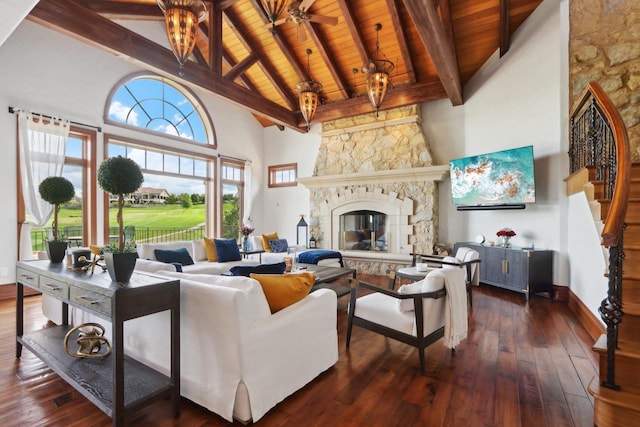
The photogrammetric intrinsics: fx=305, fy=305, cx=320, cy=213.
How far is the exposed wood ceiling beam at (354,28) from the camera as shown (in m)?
4.95

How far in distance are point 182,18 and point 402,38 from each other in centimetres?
391

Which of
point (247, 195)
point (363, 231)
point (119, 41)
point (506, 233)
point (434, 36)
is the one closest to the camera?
point (434, 36)

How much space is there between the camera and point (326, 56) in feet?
19.7

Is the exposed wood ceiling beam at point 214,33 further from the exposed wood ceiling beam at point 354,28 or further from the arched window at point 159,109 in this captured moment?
the exposed wood ceiling beam at point 354,28

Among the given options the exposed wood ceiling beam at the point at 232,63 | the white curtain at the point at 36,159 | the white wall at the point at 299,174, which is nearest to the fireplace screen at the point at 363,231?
the white wall at the point at 299,174

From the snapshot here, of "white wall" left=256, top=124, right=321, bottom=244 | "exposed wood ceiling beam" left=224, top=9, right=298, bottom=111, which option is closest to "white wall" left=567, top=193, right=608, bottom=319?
"white wall" left=256, top=124, right=321, bottom=244

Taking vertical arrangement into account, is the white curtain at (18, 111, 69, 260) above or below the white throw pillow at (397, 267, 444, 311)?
above

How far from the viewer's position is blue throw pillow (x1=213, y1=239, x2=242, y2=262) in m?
5.46

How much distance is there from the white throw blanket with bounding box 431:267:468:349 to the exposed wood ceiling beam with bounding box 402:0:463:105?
2.69 m

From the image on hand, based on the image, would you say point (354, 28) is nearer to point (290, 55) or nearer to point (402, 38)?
point (402, 38)

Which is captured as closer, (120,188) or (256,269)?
(120,188)

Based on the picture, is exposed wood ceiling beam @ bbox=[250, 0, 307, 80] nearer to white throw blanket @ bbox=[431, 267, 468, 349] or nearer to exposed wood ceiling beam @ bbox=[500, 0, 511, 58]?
exposed wood ceiling beam @ bbox=[500, 0, 511, 58]

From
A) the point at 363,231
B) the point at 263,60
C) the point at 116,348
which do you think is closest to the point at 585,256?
the point at 363,231

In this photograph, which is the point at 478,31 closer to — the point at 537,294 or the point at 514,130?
the point at 514,130
